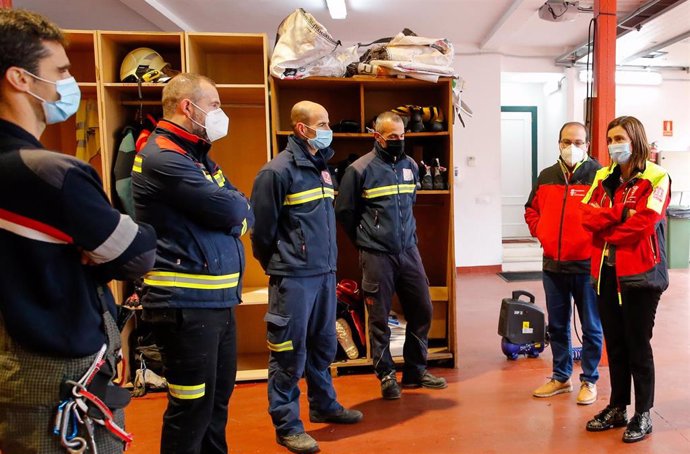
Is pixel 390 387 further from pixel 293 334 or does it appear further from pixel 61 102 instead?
pixel 61 102

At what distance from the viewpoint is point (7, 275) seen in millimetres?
996

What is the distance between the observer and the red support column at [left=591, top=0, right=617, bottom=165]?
11.1ft

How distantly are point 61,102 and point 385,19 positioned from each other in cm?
518

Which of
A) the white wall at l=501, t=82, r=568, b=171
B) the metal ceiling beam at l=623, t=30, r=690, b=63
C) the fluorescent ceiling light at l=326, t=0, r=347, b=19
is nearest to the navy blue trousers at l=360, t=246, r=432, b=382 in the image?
the fluorescent ceiling light at l=326, t=0, r=347, b=19

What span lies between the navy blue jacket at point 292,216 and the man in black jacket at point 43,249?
4.19ft

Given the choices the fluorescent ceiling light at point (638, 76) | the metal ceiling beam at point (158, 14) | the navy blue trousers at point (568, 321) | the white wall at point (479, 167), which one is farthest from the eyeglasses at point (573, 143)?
the fluorescent ceiling light at point (638, 76)

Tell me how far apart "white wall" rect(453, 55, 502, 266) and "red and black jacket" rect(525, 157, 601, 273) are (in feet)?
12.0

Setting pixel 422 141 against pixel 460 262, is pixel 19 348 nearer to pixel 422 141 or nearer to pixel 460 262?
pixel 422 141

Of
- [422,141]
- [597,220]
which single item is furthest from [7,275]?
[422,141]

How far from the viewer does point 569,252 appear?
2822 millimetres

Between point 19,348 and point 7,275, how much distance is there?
0.54ft

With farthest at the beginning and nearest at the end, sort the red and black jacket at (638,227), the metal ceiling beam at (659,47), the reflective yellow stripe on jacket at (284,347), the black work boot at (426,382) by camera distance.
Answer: the metal ceiling beam at (659,47) < the black work boot at (426,382) < the reflective yellow stripe on jacket at (284,347) < the red and black jacket at (638,227)

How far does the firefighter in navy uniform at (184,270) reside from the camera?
1.69 meters

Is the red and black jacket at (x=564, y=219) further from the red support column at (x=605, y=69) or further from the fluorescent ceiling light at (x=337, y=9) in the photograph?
the fluorescent ceiling light at (x=337, y=9)
